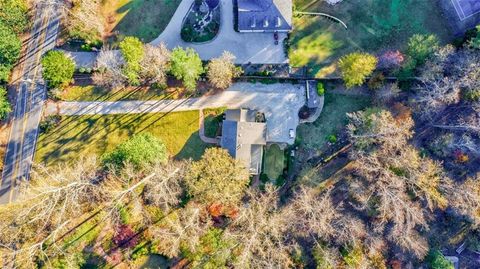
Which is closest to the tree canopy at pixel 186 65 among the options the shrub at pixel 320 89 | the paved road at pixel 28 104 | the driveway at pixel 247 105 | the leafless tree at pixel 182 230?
the driveway at pixel 247 105

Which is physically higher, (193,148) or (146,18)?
(146,18)

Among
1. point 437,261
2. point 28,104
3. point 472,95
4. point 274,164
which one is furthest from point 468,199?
point 28,104

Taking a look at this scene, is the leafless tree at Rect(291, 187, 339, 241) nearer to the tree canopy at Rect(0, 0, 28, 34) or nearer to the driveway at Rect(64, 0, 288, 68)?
the driveway at Rect(64, 0, 288, 68)

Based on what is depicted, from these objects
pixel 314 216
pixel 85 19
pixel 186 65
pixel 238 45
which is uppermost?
pixel 85 19

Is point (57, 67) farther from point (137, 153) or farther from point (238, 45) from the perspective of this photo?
point (238, 45)

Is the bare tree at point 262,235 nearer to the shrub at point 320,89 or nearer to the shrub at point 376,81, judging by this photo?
the shrub at point 320,89

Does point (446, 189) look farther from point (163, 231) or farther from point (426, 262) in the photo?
point (163, 231)
